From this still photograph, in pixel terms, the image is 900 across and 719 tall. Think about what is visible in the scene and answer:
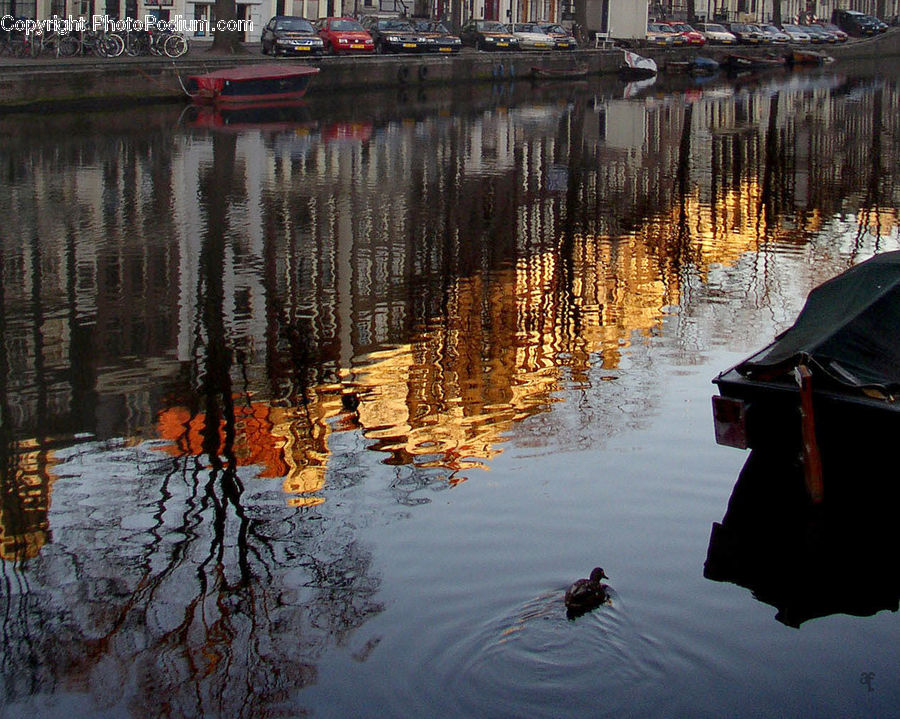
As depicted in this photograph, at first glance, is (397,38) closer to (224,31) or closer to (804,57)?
(224,31)

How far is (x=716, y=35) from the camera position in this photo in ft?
262

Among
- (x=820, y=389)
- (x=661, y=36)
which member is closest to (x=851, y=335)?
(x=820, y=389)

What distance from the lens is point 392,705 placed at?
7508 millimetres

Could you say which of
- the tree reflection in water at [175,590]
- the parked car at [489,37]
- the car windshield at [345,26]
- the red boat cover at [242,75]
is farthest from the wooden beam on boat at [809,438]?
the parked car at [489,37]

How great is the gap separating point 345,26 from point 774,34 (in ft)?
129

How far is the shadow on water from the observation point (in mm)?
9250

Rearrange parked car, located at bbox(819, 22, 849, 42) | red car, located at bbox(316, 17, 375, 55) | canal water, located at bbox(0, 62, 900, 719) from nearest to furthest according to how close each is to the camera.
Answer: canal water, located at bbox(0, 62, 900, 719) → red car, located at bbox(316, 17, 375, 55) → parked car, located at bbox(819, 22, 849, 42)

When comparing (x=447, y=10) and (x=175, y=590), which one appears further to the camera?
(x=447, y=10)

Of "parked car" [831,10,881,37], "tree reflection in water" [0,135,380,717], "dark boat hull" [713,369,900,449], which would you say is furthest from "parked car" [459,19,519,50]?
"dark boat hull" [713,369,900,449]

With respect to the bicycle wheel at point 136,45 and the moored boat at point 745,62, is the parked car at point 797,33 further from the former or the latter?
the bicycle wheel at point 136,45

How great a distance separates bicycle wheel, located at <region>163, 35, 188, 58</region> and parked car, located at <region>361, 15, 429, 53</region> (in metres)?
10.9

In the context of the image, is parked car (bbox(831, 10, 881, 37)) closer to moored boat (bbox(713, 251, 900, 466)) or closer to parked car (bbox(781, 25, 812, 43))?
parked car (bbox(781, 25, 812, 43))

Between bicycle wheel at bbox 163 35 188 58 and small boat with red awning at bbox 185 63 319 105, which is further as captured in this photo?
bicycle wheel at bbox 163 35 188 58

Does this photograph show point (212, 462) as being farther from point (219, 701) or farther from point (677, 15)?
point (677, 15)
